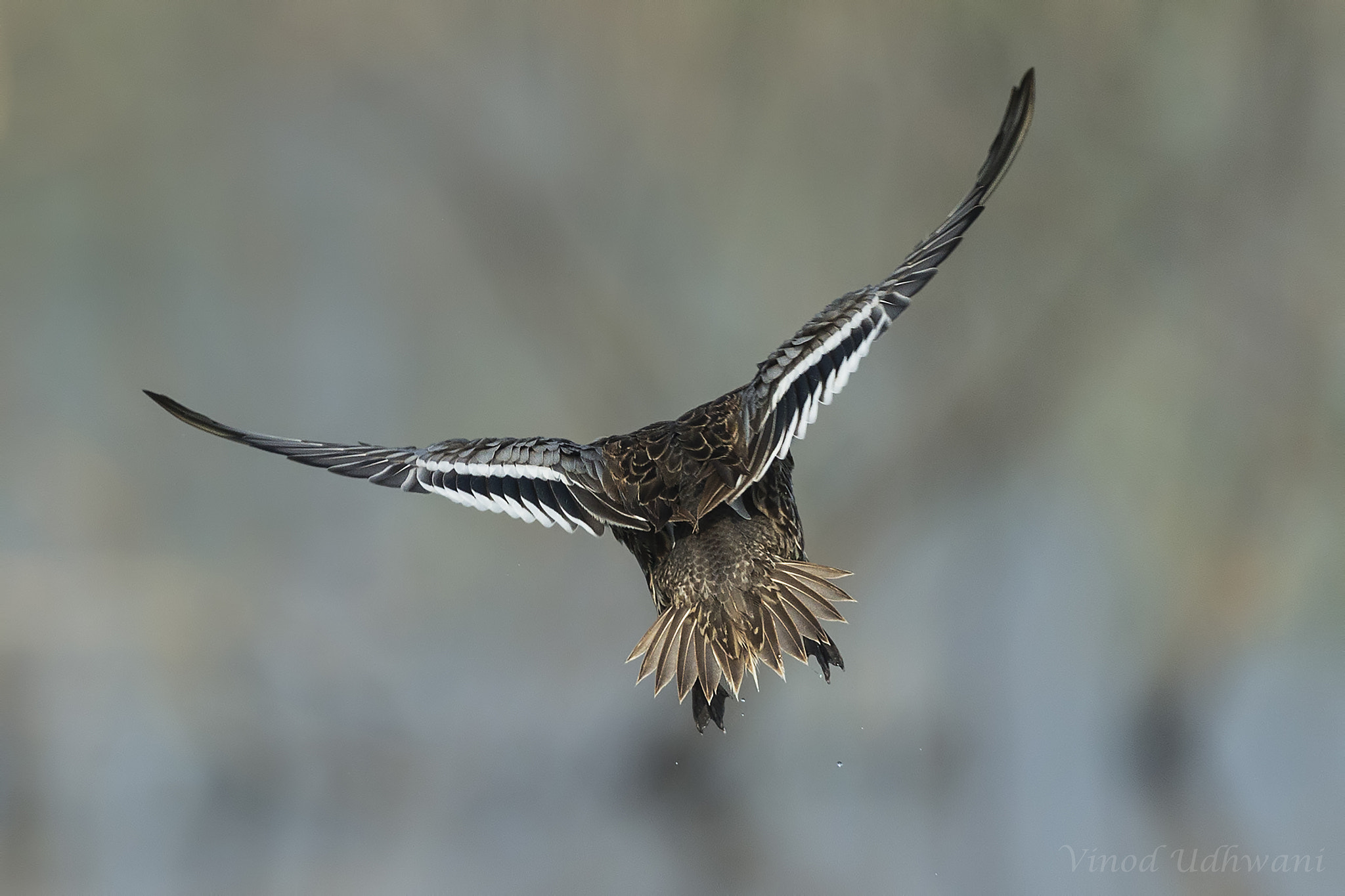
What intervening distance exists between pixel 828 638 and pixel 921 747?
42.5 inches

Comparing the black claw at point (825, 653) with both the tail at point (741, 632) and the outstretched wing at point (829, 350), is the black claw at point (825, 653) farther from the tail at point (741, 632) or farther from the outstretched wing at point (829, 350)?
the outstretched wing at point (829, 350)

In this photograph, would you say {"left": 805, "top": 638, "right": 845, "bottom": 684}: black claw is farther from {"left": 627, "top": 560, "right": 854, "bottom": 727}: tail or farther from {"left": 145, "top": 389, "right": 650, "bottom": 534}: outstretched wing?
{"left": 145, "top": 389, "right": 650, "bottom": 534}: outstretched wing

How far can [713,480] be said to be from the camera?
1910 mm

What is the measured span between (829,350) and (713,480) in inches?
12.9

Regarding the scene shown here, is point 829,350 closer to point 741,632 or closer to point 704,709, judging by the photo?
point 741,632

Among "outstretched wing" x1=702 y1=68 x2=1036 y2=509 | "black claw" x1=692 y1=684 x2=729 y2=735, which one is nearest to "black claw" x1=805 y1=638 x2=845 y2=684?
"black claw" x1=692 y1=684 x2=729 y2=735

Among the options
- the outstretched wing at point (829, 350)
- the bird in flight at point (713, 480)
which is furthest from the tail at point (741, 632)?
the outstretched wing at point (829, 350)

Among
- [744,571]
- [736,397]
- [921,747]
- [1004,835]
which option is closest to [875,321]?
[736,397]

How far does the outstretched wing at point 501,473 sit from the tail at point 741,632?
0.23 metres

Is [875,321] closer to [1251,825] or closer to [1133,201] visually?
[1251,825]

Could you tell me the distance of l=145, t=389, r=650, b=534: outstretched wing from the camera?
2.01m

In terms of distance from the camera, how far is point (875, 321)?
1.98 meters

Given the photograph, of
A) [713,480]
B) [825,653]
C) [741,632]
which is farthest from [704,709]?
[713,480]

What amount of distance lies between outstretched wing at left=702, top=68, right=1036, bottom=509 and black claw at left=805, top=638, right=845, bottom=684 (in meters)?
0.36
